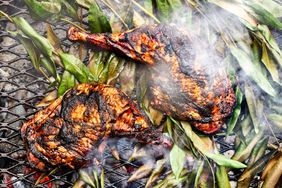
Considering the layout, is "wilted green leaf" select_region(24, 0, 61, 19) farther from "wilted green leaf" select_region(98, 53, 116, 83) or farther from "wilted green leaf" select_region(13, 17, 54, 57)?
"wilted green leaf" select_region(98, 53, 116, 83)

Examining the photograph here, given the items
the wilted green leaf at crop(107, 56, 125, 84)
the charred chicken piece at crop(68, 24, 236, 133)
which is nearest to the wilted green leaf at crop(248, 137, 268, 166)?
the charred chicken piece at crop(68, 24, 236, 133)

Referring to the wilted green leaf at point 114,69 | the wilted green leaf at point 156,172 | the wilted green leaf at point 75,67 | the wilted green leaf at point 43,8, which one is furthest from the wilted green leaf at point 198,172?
the wilted green leaf at point 43,8

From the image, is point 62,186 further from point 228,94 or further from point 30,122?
point 228,94

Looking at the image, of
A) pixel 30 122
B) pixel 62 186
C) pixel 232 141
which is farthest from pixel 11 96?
pixel 232 141

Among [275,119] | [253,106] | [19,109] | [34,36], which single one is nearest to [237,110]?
[253,106]

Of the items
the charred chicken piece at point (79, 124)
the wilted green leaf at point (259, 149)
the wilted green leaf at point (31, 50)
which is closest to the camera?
the charred chicken piece at point (79, 124)

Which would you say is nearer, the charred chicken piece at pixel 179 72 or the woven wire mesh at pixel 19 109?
the charred chicken piece at pixel 179 72

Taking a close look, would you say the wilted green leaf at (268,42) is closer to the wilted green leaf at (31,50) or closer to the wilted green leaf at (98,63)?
the wilted green leaf at (98,63)
